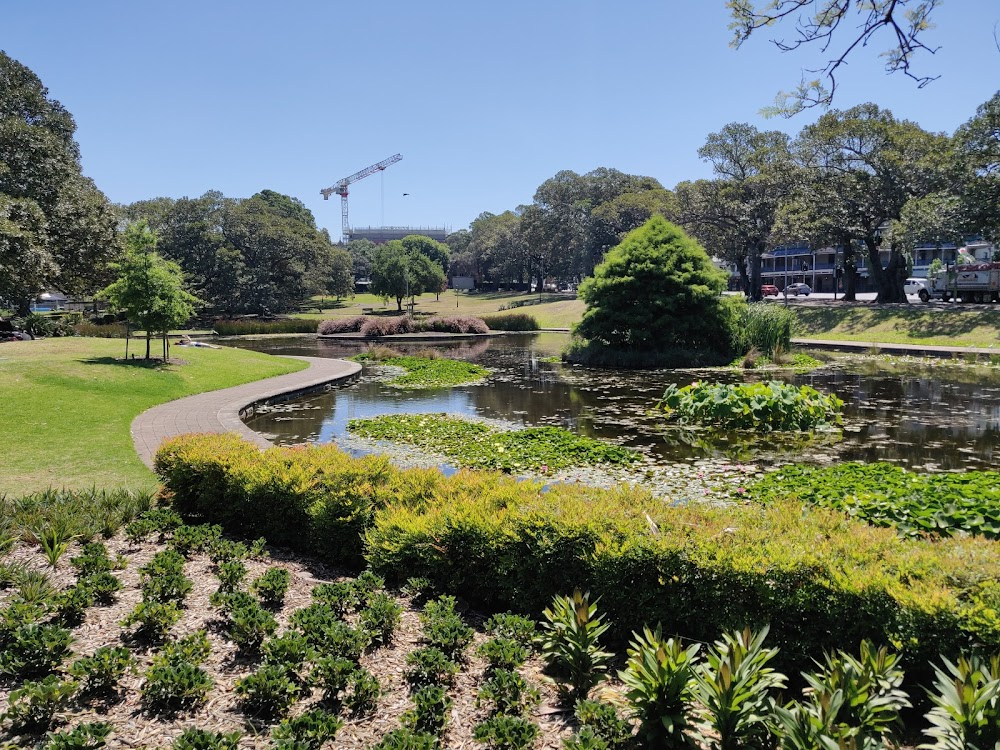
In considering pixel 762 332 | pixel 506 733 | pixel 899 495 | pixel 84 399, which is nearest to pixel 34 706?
pixel 506 733

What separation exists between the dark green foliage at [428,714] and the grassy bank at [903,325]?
31.6 meters

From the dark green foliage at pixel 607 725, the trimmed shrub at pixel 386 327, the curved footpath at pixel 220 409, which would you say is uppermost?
the trimmed shrub at pixel 386 327

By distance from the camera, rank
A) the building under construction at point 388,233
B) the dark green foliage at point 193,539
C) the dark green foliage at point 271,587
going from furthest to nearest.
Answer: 1. the building under construction at point 388,233
2. the dark green foliage at point 193,539
3. the dark green foliage at point 271,587

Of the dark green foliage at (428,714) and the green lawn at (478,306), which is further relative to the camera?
the green lawn at (478,306)

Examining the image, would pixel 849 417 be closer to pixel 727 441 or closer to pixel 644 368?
pixel 727 441

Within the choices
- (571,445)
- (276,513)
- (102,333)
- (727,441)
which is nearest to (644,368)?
(727,441)

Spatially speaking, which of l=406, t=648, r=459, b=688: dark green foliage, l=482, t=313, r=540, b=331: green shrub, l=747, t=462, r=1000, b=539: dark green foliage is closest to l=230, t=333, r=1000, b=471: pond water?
l=747, t=462, r=1000, b=539: dark green foliage

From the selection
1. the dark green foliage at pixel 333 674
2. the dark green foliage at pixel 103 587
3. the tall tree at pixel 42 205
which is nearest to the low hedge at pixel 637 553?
the dark green foliage at pixel 333 674

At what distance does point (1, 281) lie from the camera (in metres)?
19.3

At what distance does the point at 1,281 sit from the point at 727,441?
20.5 m

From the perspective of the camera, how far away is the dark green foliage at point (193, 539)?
559 cm

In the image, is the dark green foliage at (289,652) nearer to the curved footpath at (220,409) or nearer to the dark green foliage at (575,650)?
the dark green foliage at (575,650)

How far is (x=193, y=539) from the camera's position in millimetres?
5590

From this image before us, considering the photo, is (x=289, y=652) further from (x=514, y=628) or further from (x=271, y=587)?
(x=514, y=628)
